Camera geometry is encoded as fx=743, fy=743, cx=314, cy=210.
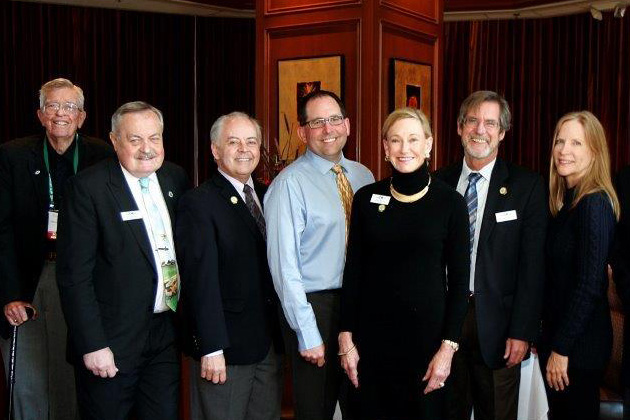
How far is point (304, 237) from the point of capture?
298 cm

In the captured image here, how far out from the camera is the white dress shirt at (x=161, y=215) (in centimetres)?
278

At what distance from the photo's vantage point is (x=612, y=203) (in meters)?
2.78

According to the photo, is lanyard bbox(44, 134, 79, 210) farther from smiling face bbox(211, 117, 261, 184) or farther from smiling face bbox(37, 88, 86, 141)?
smiling face bbox(211, 117, 261, 184)

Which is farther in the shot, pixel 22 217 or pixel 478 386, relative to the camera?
pixel 22 217

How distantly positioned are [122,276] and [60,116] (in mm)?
1083

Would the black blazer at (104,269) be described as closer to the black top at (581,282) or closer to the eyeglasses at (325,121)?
the eyeglasses at (325,121)

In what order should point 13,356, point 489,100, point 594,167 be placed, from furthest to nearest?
point 13,356
point 489,100
point 594,167

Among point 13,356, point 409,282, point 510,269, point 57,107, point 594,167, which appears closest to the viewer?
point 409,282

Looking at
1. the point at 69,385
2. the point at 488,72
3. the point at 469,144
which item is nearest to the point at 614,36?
the point at 488,72

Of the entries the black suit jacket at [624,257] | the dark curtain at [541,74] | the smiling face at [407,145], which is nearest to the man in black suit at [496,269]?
the black suit jacket at [624,257]

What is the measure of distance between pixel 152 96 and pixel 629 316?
6.06m

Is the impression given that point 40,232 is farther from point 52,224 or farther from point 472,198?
point 472,198

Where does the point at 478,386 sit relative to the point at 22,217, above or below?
below

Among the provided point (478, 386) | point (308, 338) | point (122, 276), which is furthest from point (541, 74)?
point (122, 276)
